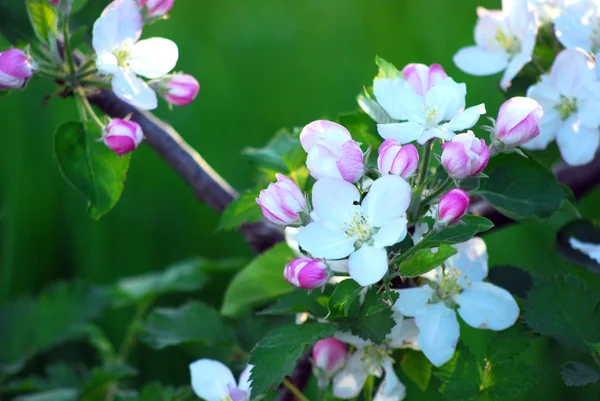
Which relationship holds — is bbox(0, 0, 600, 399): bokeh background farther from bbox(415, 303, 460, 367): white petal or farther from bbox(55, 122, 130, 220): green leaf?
bbox(415, 303, 460, 367): white petal

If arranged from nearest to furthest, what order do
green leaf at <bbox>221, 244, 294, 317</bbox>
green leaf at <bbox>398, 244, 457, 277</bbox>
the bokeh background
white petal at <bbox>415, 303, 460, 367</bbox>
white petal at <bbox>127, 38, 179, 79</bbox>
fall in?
green leaf at <bbox>398, 244, 457, 277</bbox>
white petal at <bbox>415, 303, 460, 367</bbox>
white petal at <bbox>127, 38, 179, 79</bbox>
green leaf at <bbox>221, 244, 294, 317</bbox>
the bokeh background

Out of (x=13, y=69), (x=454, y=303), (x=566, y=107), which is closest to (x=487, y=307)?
(x=454, y=303)

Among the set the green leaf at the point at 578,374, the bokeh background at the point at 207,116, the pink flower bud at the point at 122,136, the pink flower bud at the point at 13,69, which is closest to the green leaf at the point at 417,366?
the green leaf at the point at 578,374

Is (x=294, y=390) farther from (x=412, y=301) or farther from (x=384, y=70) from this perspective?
(x=384, y=70)

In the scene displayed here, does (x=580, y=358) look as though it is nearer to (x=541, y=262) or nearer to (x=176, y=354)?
(x=541, y=262)

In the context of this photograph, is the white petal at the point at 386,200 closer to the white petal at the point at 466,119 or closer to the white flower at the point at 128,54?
the white petal at the point at 466,119

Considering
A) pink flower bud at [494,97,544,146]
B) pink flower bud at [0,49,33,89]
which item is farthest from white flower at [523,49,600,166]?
pink flower bud at [0,49,33,89]
